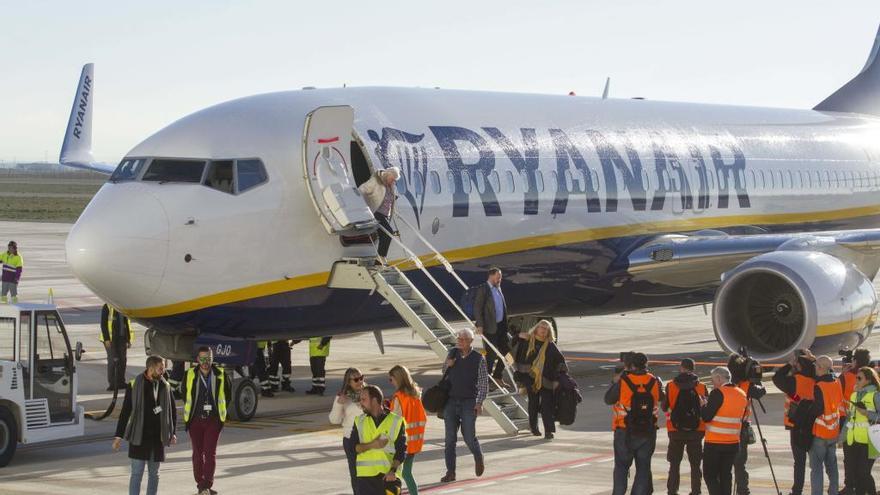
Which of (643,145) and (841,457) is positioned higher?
(643,145)

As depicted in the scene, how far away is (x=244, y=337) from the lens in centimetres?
1998

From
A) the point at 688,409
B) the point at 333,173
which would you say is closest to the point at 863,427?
the point at 688,409

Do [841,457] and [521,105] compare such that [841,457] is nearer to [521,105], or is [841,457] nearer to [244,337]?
[244,337]

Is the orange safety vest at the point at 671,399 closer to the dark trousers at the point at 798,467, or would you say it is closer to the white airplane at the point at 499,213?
the dark trousers at the point at 798,467

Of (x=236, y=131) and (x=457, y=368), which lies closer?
(x=457, y=368)

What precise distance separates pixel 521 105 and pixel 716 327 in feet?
15.9

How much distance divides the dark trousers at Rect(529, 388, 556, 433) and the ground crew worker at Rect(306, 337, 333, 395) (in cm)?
500

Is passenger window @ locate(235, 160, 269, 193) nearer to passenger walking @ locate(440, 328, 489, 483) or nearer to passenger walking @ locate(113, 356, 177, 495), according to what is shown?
passenger walking @ locate(440, 328, 489, 483)

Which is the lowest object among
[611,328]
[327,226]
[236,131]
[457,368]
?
[611,328]

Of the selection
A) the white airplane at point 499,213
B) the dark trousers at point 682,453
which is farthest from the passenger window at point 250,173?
the dark trousers at point 682,453

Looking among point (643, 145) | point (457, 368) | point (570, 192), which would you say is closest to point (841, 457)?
point (457, 368)

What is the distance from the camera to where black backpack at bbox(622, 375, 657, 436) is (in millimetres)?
14188

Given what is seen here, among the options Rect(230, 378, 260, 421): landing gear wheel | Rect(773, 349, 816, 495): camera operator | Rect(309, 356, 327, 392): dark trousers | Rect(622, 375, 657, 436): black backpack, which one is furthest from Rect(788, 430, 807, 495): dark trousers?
Rect(309, 356, 327, 392): dark trousers

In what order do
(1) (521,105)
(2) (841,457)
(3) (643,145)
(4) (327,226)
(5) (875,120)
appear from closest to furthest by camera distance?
(2) (841,457) < (4) (327,226) < (1) (521,105) < (3) (643,145) < (5) (875,120)
